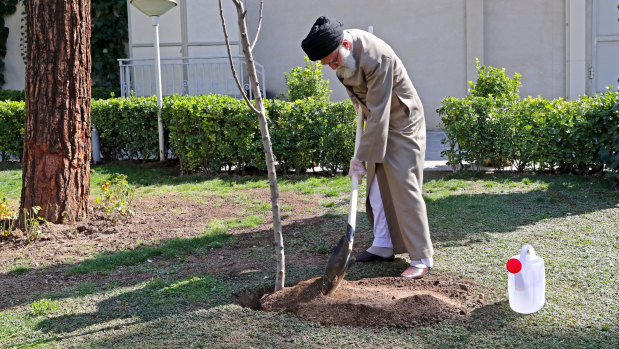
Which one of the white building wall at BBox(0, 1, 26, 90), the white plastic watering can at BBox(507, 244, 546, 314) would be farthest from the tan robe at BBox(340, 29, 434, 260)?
the white building wall at BBox(0, 1, 26, 90)

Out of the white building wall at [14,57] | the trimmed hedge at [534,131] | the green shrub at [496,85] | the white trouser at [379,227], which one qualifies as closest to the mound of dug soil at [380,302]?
the white trouser at [379,227]

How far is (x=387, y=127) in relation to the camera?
3910 mm

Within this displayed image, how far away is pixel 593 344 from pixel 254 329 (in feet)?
5.69

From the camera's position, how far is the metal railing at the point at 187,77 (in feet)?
42.0

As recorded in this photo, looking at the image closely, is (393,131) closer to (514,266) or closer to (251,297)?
(514,266)

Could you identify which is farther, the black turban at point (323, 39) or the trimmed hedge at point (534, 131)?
the trimmed hedge at point (534, 131)

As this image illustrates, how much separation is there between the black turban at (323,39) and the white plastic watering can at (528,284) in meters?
1.61

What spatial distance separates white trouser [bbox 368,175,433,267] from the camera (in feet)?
14.6

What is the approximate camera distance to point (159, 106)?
8.86 meters

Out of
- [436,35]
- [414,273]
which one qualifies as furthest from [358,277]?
[436,35]

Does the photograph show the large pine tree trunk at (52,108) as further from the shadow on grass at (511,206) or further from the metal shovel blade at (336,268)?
the shadow on grass at (511,206)

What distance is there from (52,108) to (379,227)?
10.1 ft

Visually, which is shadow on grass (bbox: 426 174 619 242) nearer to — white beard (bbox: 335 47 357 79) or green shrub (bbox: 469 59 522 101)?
green shrub (bbox: 469 59 522 101)

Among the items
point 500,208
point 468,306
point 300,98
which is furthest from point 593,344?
point 300,98
